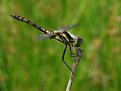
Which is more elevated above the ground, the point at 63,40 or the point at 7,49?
the point at 7,49

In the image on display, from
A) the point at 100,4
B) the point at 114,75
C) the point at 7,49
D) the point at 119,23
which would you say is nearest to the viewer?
the point at 114,75

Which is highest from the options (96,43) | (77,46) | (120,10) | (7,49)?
(120,10)

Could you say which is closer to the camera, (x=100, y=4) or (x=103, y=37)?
(x=103, y=37)

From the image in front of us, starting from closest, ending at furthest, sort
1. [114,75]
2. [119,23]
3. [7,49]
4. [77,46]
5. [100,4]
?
[77,46] → [114,75] → [119,23] → [7,49] → [100,4]

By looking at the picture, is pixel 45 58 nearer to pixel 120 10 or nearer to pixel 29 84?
pixel 29 84

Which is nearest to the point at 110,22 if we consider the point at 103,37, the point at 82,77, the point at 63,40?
the point at 103,37

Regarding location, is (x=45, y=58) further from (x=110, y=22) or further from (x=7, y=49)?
(x=110, y=22)
